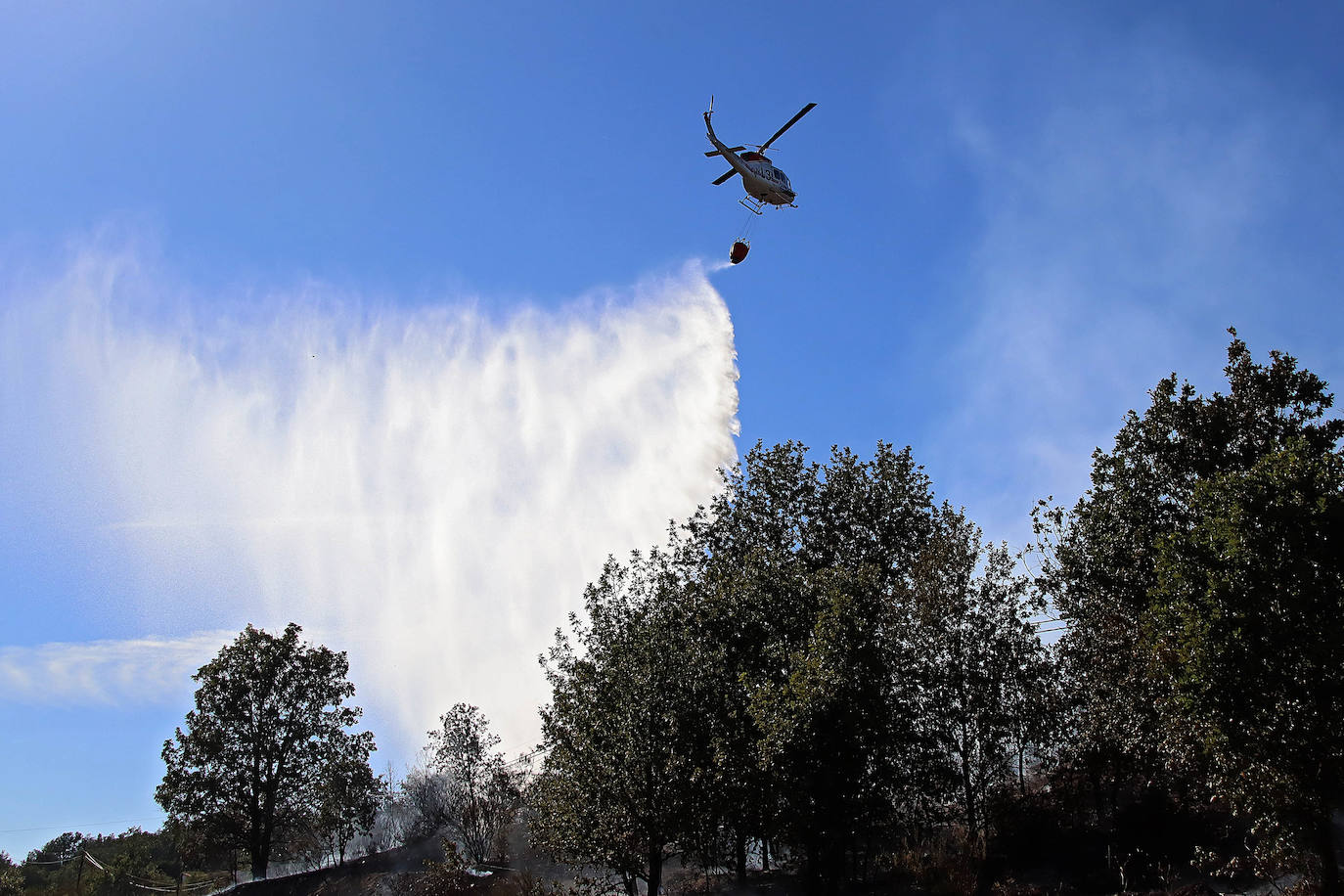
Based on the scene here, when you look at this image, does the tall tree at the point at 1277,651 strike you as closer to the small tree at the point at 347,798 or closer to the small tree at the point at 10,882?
the small tree at the point at 347,798

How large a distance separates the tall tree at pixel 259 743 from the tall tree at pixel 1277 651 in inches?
2017

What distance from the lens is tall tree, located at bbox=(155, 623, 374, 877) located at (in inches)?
2030

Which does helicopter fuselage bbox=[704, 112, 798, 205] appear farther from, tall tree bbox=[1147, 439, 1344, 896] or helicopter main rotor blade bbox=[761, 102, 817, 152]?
tall tree bbox=[1147, 439, 1344, 896]

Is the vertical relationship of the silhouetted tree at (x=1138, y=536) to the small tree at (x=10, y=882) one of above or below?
above

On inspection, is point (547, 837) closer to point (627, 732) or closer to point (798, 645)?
point (627, 732)

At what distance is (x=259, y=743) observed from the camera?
53.1m

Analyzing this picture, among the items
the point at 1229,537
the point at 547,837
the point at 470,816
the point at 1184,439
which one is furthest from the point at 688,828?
the point at 470,816

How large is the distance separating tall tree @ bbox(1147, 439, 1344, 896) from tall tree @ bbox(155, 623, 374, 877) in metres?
51.2

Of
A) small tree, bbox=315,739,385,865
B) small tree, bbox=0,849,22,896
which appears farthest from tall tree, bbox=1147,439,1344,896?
small tree, bbox=0,849,22,896

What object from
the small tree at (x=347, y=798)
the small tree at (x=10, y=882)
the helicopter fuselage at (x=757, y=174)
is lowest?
the small tree at (x=10, y=882)

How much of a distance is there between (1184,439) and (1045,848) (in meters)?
15.4

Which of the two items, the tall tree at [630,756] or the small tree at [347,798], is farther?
the small tree at [347,798]

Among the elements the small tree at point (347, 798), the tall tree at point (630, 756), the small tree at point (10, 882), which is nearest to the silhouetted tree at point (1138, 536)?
→ the tall tree at point (630, 756)

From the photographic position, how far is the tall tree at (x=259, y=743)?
169 feet
